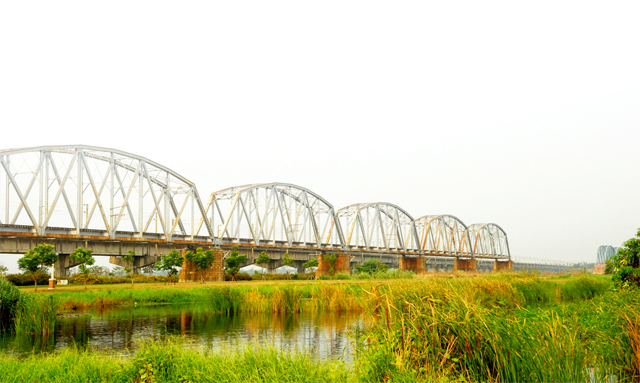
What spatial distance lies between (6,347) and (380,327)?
15698 mm

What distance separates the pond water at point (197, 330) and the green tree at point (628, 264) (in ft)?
38.9

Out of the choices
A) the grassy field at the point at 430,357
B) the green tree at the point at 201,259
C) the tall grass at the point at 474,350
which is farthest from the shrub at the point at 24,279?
the tall grass at the point at 474,350

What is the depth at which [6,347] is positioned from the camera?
1939cm

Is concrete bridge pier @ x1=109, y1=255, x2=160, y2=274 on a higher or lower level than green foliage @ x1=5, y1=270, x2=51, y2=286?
higher

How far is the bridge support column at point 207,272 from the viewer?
64875 mm

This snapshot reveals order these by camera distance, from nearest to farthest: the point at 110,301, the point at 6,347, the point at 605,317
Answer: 1. the point at 605,317
2. the point at 6,347
3. the point at 110,301

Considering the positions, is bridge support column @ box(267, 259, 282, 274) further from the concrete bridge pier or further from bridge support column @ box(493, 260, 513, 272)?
bridge support column @ box(493, 260, 513, 272)

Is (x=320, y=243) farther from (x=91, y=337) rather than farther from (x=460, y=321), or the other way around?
(x=460, y=321)

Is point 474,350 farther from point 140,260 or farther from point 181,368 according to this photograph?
point 140,260

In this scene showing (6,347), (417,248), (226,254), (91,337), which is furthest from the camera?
(417,248)

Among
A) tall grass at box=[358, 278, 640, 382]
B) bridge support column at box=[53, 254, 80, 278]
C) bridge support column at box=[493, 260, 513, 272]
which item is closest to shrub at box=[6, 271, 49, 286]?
bridge support column at box=[53, 254, 80, 278]

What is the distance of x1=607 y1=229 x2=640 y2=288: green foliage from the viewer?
2144 cm

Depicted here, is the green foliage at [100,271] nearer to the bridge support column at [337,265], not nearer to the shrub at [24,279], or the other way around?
the shrub at [24,279]

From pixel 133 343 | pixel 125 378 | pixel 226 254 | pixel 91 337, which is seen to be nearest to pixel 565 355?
pixel 125 378
